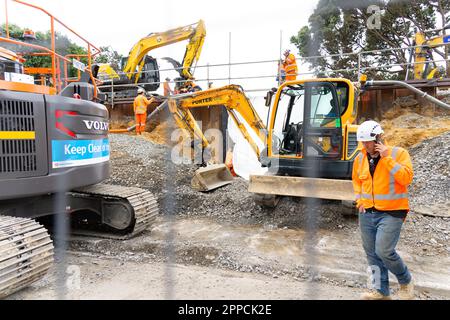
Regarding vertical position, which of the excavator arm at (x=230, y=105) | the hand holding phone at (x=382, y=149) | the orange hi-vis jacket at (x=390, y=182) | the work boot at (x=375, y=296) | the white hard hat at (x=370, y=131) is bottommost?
the work boot at (x=375, y=296)

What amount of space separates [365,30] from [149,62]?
30.9ft

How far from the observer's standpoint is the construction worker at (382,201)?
2.73m

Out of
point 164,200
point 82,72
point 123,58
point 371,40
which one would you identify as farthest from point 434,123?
point 123,58

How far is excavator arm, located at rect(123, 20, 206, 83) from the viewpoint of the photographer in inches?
319

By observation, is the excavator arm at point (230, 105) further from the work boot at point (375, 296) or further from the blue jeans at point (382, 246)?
the work boot at point (375, 296)

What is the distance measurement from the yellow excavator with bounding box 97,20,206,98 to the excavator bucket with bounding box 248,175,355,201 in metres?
3.08

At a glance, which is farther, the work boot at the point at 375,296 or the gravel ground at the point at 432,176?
the gravel ground at the point at 432,176

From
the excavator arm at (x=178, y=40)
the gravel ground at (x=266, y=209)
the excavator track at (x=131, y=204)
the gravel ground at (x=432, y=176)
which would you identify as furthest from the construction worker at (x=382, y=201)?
the excavator arm at (x=178, y=40)

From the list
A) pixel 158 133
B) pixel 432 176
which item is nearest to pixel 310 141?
pixel 432 176

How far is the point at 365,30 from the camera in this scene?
464 centimetres

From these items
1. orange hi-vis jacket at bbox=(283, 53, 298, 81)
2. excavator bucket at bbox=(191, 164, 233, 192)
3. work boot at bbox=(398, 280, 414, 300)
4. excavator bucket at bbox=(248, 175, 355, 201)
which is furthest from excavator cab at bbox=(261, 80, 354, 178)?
work boot at bbox=(398, 280, 414, 300)

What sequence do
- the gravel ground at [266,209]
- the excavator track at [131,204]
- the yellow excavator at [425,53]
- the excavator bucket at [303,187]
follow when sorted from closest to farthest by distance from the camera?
1. the excavator track at [131,204]
2. the gravel ground at [266,209]
3. the excavator bucket at [303,187]
4. the yellow excavator at [425,53]

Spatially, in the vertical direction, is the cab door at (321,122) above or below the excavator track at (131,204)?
above

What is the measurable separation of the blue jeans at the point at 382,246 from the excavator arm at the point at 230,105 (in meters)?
3.60
